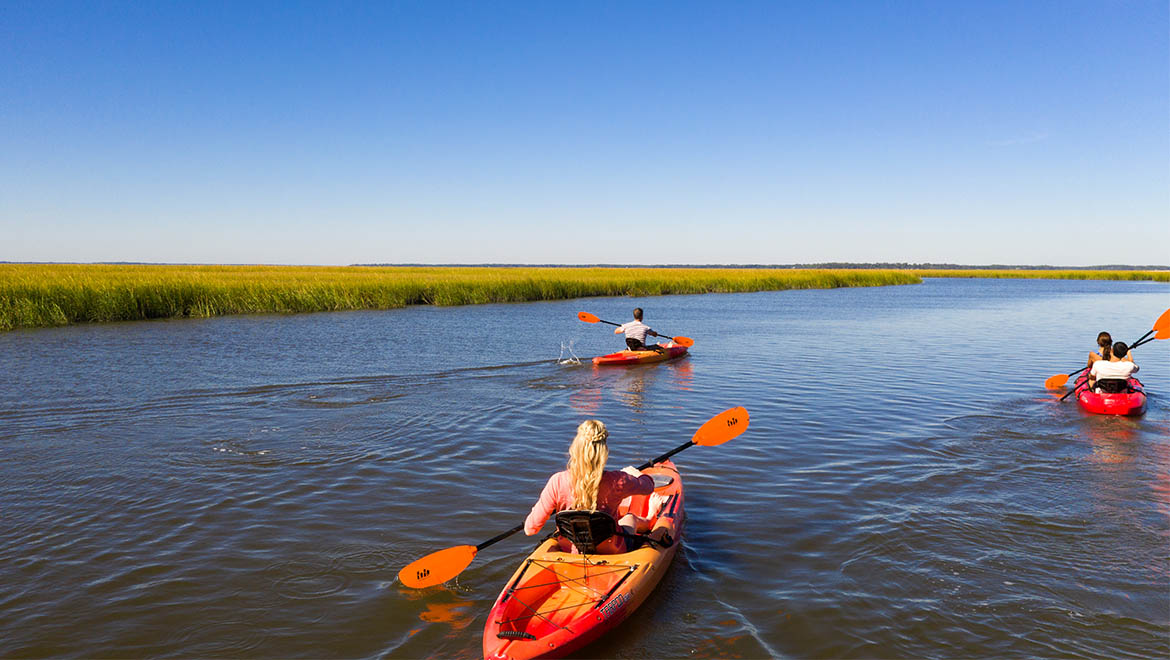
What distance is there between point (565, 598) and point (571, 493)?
0.76 m

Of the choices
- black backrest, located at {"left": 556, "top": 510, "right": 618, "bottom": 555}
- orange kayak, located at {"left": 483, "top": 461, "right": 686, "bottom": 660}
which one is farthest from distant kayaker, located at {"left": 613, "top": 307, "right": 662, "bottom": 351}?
black backrest, located at {"left": 556, "top": 510, "right": 618, "bottom": 555}

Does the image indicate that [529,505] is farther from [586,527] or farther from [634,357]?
[634,357]

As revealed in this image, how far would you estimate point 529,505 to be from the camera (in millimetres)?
7555

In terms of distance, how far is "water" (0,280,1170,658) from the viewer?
16.7ft

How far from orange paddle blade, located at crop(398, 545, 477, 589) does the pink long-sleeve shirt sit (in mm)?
605

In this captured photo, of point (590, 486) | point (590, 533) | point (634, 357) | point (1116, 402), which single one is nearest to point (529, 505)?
point (590, 533)

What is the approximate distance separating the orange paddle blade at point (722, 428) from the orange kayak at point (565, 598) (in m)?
1.85

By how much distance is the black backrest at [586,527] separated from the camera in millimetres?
5266

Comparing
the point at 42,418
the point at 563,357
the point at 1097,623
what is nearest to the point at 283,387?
the point at 42,418

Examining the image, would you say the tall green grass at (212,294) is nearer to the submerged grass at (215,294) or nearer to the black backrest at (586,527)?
the submerged grass at (215,294)

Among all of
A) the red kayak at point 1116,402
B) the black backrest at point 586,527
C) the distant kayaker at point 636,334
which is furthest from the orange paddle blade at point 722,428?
the distant kayaker at point 636,334

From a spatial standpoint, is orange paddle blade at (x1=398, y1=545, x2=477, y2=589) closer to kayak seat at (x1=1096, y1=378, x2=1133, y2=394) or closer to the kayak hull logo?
the kayak hull logo

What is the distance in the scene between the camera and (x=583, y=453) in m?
5.21

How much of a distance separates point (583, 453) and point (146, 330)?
2214 centimetres
